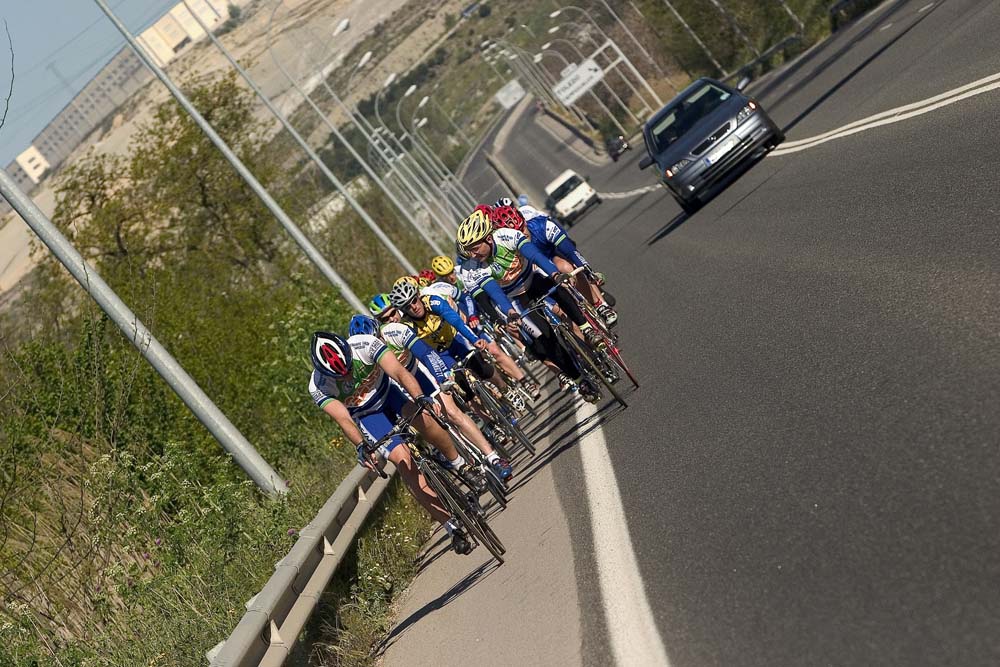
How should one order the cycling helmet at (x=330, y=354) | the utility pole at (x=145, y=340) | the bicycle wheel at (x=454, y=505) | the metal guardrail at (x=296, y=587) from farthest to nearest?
1. the utility pole at (x=145, y=340)
2. the cycling helmet at (x=330, y=354)
3. the bicycle wheel at (x=454, y=505)
4. the metal guardrail at (x=296, y=587)

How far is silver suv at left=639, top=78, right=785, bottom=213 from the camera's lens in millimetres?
23547

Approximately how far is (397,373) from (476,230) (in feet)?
8.98

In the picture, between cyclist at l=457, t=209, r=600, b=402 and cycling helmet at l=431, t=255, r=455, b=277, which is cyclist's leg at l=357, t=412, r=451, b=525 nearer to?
cyclist at l=457, t=209, r=600, b=402

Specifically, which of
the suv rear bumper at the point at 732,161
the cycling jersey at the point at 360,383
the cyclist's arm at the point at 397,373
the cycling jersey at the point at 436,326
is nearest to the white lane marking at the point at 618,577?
the cyclist's arm at the point at 397,373

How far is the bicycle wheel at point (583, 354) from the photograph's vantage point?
1258 centimetres

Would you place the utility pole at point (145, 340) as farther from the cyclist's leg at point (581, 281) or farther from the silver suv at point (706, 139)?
the silver suv at point (706, 139)

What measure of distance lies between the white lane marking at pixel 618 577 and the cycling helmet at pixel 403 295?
2.70 metres

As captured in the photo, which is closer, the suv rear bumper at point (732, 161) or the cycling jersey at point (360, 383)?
the cycling jersey at point (360, 383)

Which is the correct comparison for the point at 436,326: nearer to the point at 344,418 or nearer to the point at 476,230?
the point at 476,230

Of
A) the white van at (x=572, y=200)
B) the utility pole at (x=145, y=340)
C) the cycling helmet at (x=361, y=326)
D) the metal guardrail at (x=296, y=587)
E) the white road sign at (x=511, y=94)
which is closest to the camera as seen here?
the metal guardrail at (x=296, y=587)

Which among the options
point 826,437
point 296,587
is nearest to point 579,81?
point 296,587

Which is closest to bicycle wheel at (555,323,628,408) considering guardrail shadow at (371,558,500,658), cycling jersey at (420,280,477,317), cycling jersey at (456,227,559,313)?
cycling jersey at (456,227,559,313)

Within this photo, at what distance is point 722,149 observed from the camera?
23.7 m

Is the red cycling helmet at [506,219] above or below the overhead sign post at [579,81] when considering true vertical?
above
